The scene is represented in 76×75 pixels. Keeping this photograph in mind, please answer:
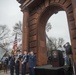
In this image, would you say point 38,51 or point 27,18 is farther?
point 27,18

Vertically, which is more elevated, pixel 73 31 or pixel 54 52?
pixel 73 31

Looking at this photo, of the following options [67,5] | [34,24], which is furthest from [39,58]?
[67,5]

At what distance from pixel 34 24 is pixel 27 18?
847 millimetres

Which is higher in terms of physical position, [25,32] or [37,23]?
[37,23]

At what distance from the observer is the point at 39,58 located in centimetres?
1112

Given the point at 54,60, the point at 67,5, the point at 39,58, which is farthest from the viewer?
the point at 39,58

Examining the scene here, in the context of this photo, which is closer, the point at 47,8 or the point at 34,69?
the point at 34,69

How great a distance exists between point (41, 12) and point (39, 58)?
4.10m

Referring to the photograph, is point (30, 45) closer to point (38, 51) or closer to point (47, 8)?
point (38, 51)

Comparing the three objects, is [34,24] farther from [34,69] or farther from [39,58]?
[34,69]

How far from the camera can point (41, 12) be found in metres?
11.7

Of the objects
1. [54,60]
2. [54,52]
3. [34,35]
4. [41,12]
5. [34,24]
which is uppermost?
[41,12]

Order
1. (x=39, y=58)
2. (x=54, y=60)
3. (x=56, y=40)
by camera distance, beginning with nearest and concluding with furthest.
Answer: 1. (x=54, y=60)
2. (x=39, y=58)
3. (x=56, y=40)

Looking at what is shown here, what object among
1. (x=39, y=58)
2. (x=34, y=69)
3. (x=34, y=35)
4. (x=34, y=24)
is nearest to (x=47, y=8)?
(x=34, y=24)
